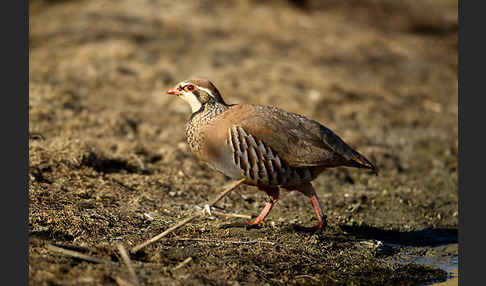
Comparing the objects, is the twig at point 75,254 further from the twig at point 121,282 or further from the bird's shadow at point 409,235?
the bird's shadow at point 409,235

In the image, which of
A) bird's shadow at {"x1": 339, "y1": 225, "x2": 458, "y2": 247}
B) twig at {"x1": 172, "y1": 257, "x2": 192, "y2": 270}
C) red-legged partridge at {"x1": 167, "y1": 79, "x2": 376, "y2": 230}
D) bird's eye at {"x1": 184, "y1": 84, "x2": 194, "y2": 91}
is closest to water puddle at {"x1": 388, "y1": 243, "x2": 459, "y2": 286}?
bird's shadow at {"x1": 339, "y1": 225, "x2": 458, "y2": 247}

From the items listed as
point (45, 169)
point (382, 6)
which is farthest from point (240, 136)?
point (382, 6)

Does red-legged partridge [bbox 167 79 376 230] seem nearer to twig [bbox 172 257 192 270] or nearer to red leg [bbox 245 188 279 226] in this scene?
red leg [bbox 245 188 279 226]

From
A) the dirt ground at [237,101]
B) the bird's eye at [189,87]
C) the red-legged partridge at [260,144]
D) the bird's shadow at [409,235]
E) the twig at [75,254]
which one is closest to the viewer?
the twig at [75,254]

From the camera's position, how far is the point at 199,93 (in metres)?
6.07

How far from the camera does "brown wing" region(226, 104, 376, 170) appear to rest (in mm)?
5730

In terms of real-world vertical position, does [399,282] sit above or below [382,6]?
below

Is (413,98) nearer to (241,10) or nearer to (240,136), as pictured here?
(241,10)

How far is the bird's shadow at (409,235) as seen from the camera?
21.1 ft

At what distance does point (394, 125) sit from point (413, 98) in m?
1.99

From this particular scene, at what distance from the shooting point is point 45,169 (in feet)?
22.9

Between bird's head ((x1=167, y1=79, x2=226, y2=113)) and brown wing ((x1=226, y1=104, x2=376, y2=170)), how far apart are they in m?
0.23

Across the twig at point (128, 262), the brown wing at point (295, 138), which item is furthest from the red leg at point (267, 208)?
the twig at point (128, 262)

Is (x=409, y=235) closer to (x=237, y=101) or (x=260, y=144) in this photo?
(x=260, y=144)
